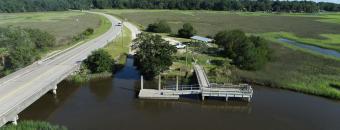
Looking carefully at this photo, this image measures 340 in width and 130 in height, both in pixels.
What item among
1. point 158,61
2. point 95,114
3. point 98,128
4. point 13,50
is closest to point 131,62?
point 158,61

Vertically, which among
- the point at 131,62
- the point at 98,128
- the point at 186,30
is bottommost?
the point at 98,128

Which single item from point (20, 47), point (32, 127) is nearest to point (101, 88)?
point (20, 47)

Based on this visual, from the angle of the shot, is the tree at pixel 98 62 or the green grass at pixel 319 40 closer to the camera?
the tree at pixel 98 62

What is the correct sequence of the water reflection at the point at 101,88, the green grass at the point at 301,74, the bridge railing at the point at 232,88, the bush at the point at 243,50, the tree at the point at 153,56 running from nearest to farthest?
1. the bridge railing at the point at 232,88
2. the water reflection at the point at 101,88
3. the green grass at the point at 301,74
4. the tree at the point at 153,56
5. the bush at the point at 243,50

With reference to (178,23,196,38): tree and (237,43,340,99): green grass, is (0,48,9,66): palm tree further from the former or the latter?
(178,23,196,38): tree

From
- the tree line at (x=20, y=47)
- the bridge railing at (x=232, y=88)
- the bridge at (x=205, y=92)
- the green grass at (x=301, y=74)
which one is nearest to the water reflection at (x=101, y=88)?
the bridge at (x=205, y=92)

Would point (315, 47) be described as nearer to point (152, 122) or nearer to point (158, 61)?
point (158, 61)

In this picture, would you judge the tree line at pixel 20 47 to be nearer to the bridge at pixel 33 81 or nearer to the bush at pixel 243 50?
the bridge at pixel 33 81

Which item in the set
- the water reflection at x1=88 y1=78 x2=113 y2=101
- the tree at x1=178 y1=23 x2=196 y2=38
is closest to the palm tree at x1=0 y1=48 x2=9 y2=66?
the water reflection at x1=88 y1=78 x2=113 y2=101
